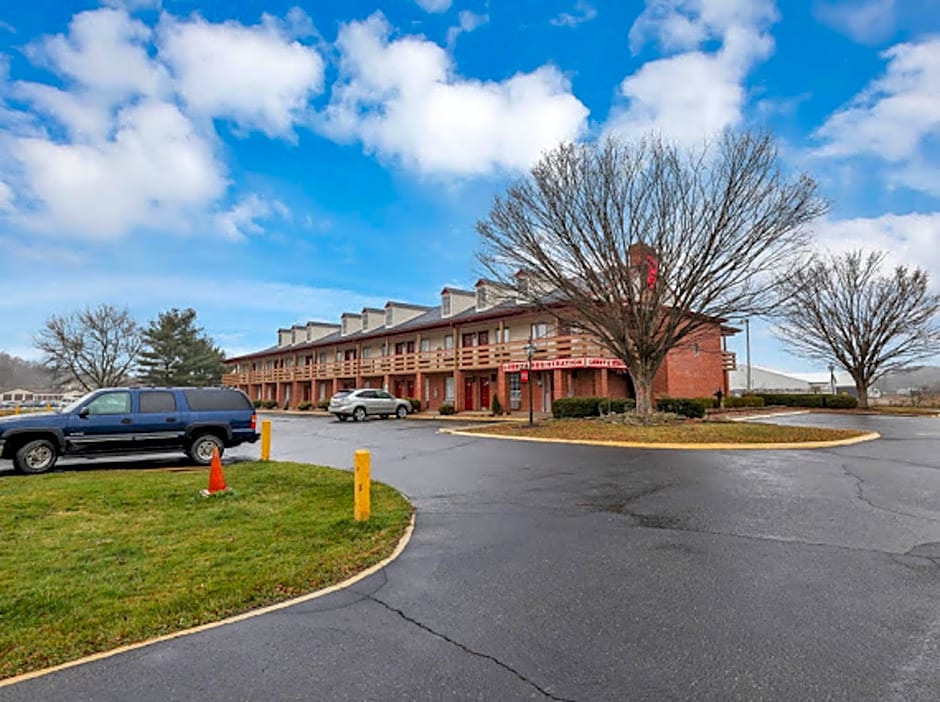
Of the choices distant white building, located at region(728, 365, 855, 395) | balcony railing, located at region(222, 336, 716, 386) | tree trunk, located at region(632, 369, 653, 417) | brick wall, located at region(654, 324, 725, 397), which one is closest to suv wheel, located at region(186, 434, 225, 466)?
tree trunk, located at region(632, 369, 653, 417)

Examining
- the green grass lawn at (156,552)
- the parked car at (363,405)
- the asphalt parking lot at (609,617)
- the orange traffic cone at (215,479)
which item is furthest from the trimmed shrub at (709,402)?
the orange traffic cone at (215,479)

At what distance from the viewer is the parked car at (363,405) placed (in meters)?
27.7

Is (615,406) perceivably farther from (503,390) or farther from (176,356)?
(176,356)

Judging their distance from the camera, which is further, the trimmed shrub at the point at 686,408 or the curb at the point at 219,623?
the trimmed shrub at the point at 686,408

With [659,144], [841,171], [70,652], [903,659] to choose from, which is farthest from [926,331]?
[70,652]

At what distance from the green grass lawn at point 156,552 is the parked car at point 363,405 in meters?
18.4

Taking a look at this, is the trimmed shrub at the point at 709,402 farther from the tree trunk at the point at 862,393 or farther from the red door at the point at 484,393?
the tree trunk at the point at 862,393

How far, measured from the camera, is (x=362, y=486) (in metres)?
6.46

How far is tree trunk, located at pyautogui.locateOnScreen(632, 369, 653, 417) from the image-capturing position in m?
18.7

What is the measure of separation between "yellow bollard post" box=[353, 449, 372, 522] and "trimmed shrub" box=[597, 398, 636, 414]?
17219 millimetres

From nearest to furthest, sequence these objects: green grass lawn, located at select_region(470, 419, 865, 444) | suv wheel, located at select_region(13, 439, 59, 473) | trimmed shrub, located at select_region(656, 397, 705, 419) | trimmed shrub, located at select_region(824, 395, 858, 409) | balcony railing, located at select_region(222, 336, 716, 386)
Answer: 1. suv wheel, located at select_region(13, 439, 59, 473)
2. green grass lawn, located at select_region(470, 419, 865, 444)
3. trimmed shrub, located at select_region(656, 397, 705, 419)
4. balcony railing, located at select_region(222, 336, 716, 386)
5. trimmed shrub, located at select_region(824, 395, 858, 409)

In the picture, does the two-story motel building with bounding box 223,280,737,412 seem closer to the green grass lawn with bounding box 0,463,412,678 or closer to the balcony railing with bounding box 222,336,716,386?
the balcony railing with bounding box 222,336,716,386

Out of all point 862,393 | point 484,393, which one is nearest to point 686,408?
point 484,393

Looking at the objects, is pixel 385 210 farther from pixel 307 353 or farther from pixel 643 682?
pixel 307 353
